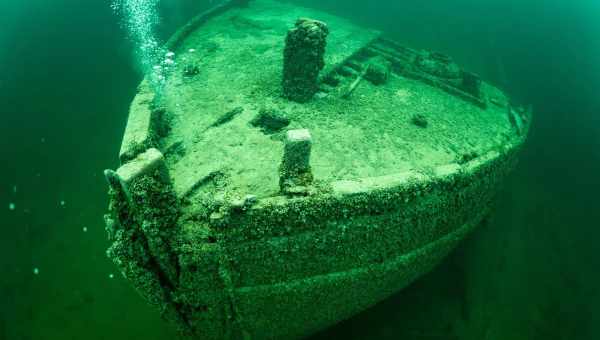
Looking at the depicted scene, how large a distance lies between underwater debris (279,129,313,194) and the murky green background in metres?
3.76

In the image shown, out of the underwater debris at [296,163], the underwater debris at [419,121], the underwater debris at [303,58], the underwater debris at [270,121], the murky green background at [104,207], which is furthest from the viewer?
the murky green background at [104,207]

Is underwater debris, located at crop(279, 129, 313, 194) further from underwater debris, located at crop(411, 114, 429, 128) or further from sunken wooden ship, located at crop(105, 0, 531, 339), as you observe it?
underwater debris, located at crop(411, 114, 429, 128)

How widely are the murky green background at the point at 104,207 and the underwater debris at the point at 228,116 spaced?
4131 millimetres

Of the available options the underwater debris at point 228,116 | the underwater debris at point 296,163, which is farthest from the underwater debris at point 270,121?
→ the underwater debris at point 296,163

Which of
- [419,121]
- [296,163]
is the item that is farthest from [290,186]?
[419,121]

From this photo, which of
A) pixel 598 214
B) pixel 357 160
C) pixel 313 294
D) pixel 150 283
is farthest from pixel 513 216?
pixel 150 283

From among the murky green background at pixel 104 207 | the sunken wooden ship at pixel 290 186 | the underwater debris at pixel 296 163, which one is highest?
the underwater debris at pixel 296 163

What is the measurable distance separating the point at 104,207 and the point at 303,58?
7.05 metres

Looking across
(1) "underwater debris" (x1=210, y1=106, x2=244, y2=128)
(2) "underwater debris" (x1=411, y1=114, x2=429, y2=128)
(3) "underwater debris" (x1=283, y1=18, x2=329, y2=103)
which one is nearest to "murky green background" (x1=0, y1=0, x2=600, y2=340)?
(2) "underwater debris" (x1=411, y1=114, x2=429, y2=128)

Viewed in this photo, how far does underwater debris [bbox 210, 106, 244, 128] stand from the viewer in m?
5.18

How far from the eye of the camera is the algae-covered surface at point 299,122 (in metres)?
4.33

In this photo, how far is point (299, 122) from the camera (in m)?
5.25

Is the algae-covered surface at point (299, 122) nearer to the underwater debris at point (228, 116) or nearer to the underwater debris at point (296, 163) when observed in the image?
the underwater debris at point (228, 116)

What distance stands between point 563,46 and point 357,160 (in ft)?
81.3
